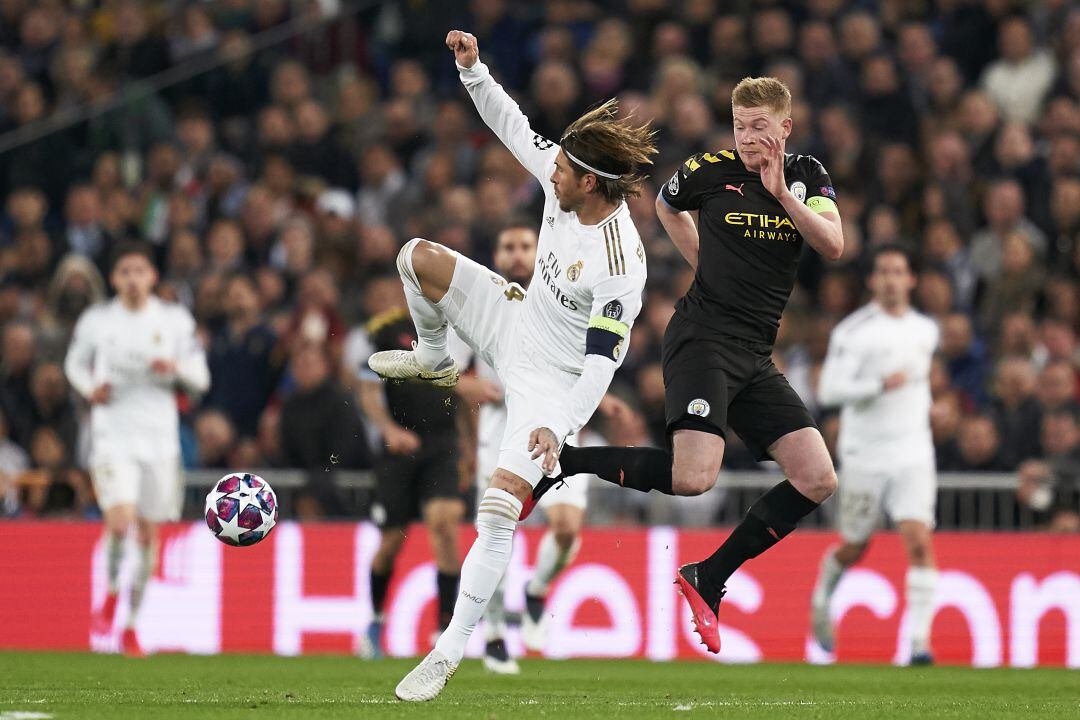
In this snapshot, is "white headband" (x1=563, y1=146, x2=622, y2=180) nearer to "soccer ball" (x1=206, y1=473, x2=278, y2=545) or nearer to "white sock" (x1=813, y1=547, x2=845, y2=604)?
"soccer ball" (x1=206, y1=473, x2=278, y2=545)

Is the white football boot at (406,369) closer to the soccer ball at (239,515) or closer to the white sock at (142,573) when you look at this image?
the soccer ball at (239,515)

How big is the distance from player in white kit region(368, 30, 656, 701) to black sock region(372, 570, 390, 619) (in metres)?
3.56

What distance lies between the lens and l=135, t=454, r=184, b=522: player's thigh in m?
13.0

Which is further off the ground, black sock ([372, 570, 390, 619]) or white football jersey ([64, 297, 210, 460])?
white football jersey ([64, 297, 210, 460])

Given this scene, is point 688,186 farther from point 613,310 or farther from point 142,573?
point 142,573

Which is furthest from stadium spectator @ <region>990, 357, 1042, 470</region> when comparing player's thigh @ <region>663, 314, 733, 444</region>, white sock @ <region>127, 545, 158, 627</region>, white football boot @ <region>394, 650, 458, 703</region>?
white football boot @ <region>394, 650, 458, 703</region>

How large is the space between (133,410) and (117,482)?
508 millimetres

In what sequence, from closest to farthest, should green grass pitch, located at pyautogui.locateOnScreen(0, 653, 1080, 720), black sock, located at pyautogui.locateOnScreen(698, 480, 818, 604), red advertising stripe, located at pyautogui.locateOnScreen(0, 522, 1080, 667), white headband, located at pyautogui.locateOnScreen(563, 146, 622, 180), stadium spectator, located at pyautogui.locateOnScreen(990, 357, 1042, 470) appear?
1. green grass pitch, located at pyautogui.locateOnScreen(0, 653, 1080, 720)
2. white headband, located at pyautogui.locateOnScreen(563, 146, 622, 180)
3. black sock, located at pyautogui.locateOnScreen(698, 480, 818, 604)
4. red advertising stripe, located at pyautogui.locateOnScreen(0, 522, 1080, 667)
5. stadium spectator, located at pyautogui.locateOnScreen(990, 357, 1042, 470)

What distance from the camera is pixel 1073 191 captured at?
48.2 ft

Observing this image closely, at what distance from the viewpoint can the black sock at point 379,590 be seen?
41.3ft

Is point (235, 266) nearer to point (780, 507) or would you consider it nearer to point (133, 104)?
point (133, 104)

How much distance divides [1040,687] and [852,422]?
3283mm

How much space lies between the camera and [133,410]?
13.0 meters

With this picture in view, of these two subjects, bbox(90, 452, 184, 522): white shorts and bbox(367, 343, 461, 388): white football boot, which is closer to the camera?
bbox(367, 343, 461, 388): white football boot
